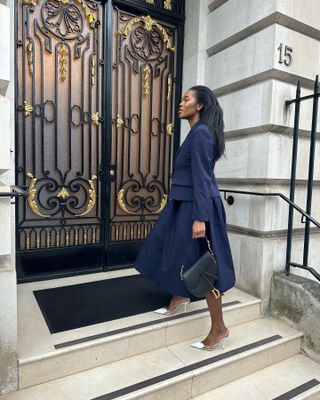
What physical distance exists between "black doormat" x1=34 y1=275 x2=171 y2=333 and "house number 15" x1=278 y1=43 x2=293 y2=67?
2641 mm

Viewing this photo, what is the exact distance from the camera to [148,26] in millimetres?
3736

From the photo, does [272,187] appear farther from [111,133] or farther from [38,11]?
[38,11]

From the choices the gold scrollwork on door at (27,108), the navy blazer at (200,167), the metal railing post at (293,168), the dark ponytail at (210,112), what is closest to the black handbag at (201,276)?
the navy blazer at (200,167)

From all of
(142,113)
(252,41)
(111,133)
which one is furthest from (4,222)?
(252,41)

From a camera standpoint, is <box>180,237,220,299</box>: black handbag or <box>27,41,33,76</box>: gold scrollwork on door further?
<box>27,41,33,76</box>: gold scrollwork on door

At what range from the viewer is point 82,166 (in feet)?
11.7

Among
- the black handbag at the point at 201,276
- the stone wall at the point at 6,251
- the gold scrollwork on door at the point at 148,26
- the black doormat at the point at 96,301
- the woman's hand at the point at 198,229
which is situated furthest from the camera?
the gold scrollwork on door at the point at 148,26

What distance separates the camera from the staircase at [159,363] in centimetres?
207

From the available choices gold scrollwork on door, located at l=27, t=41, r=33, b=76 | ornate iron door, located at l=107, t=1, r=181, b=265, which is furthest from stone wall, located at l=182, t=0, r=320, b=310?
gold scrollwork on door, located at l=27, t=41, r=33, b=76

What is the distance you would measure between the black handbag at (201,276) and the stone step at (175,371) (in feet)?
1.89

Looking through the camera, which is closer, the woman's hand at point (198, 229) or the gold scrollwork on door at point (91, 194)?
the woman's hand at point (198, 229)

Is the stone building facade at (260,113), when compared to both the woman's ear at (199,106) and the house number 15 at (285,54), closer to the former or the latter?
the house number 15 at (285,54)

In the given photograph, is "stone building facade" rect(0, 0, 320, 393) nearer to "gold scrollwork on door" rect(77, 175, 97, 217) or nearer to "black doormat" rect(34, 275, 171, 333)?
"black doormat" rect(34, 275, 171, 333)

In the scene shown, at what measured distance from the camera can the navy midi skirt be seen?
7.95 ft
